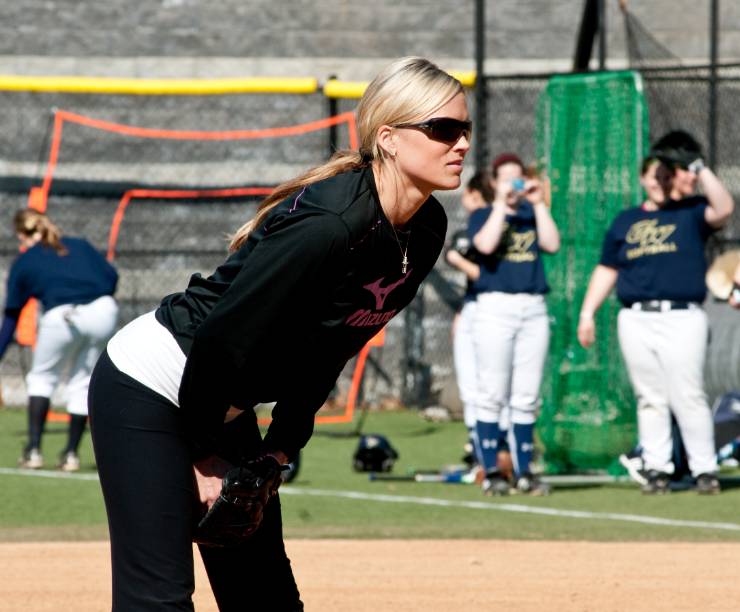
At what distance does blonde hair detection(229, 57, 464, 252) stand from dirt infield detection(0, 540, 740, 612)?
3023mm

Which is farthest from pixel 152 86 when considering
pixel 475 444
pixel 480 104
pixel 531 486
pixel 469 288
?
pixel 531 486

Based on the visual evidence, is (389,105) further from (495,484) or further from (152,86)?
(152,86)

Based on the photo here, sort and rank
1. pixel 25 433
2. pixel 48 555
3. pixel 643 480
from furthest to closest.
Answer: pixel 25 433
pixel 643 480
pixel 48 555

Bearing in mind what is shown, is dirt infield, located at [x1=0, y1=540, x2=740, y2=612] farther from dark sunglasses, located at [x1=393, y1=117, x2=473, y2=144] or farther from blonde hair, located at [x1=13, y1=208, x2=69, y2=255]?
blonde hair, located at [x1=13, y1=208, x2=69, y2=255]

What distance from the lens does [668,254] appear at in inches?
360

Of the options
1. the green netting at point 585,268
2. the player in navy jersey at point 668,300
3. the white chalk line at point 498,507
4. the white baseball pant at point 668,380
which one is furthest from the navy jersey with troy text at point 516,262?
the green netting at point 585,268

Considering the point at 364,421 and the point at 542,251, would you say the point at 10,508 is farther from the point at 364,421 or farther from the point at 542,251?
the point at 364,421

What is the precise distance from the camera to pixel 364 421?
47.7 ft

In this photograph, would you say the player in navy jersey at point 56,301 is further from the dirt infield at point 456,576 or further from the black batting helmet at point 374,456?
the dirt infield at point 456,576

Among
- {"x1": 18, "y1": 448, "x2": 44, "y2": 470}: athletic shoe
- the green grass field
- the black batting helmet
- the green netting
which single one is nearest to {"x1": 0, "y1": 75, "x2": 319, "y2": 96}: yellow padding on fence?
the green netting

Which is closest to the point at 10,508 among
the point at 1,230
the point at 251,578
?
the point at 251,578

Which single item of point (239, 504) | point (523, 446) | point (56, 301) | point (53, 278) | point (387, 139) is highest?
point (387, 139)

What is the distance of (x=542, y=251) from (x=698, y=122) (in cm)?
697

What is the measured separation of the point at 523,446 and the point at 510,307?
960mm
